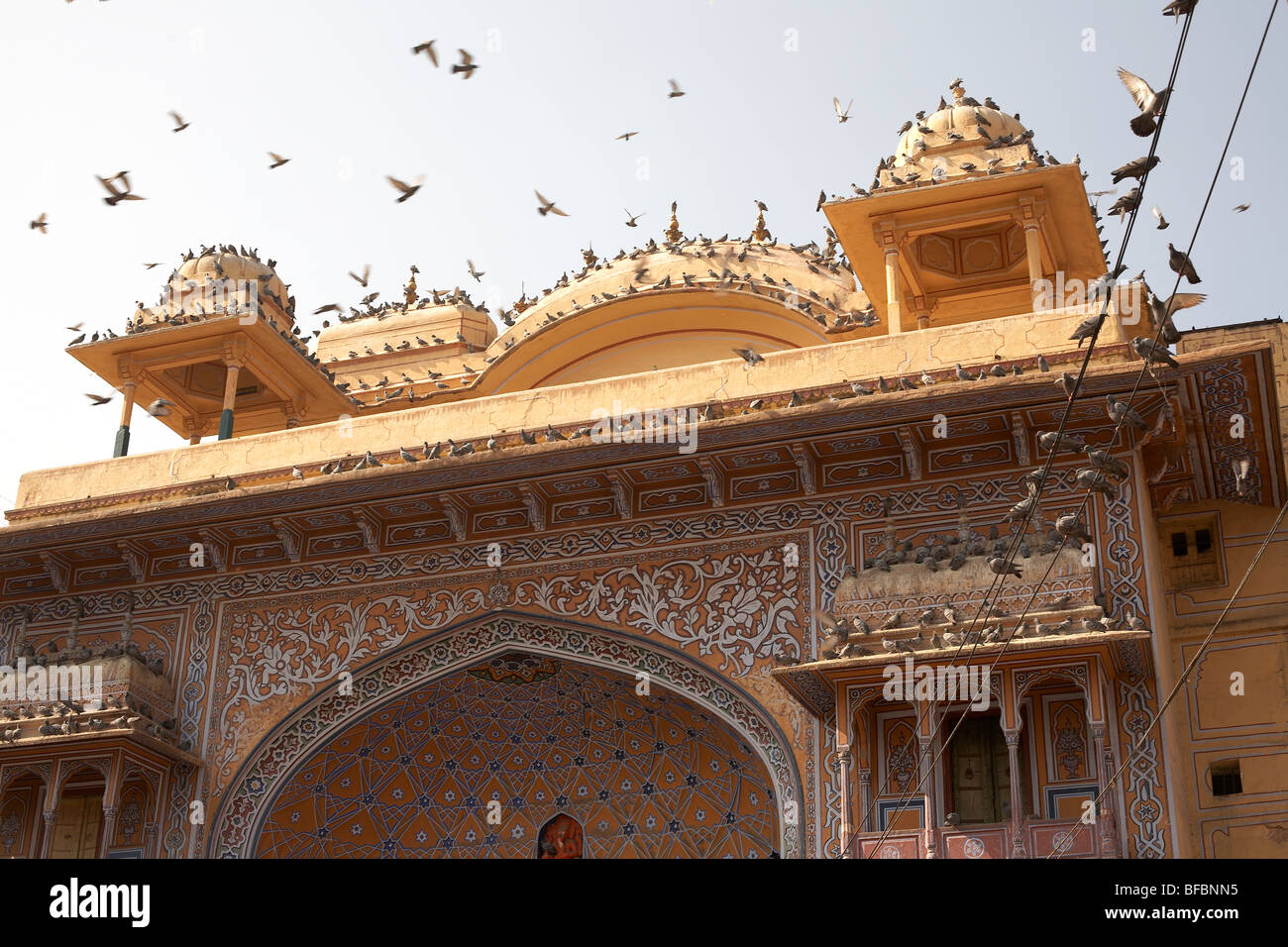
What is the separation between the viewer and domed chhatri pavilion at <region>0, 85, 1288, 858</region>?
9.06m

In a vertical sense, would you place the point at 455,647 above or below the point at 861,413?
below

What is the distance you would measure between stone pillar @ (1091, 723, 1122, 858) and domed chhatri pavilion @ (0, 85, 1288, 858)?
→ 2 cm

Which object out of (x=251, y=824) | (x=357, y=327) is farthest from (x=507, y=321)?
(x=251, y=824)

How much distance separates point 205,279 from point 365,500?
142 inches

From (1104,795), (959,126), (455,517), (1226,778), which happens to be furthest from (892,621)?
(959,126)

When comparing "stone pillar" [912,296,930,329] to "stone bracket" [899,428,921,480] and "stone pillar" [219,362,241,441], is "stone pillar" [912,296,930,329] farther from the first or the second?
"stone pillar" [219,362,241,441]

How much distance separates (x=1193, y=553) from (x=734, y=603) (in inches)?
113

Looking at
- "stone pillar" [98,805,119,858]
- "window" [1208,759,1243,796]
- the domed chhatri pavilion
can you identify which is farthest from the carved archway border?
"window" [1208,759,1243,796]

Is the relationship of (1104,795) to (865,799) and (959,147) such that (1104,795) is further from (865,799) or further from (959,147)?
(959,147)

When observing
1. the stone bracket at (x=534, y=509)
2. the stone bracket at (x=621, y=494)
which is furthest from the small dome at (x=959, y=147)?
the stone bracket at (x=534, y=509)

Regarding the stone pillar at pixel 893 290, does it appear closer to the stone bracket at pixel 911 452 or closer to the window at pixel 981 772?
the stone bracket at pixel 911 452
